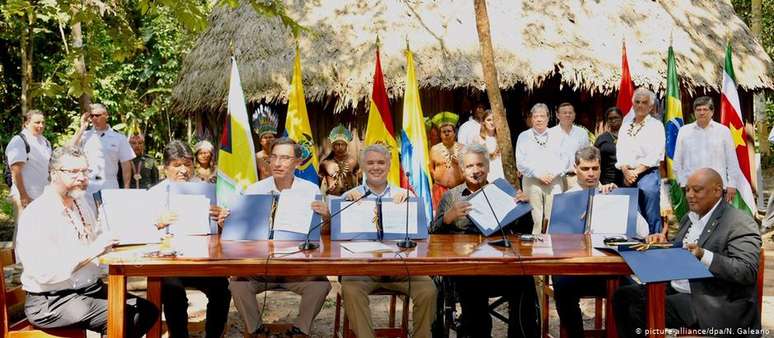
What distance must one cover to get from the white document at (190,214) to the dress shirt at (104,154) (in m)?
3.42

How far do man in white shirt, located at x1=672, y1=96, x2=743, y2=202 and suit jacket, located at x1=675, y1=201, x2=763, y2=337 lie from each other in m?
4.43

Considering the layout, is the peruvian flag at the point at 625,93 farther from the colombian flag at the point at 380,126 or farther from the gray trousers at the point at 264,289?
the gray trousers at the point at 264,289

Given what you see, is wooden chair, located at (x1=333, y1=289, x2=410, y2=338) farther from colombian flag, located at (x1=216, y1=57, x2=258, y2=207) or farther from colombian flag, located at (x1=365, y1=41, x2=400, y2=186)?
colombian flag, located at (x1=365, y1=41, x2=400, y2=186)

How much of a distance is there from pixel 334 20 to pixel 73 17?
17.0 ft

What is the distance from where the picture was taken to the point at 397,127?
36.0 feet

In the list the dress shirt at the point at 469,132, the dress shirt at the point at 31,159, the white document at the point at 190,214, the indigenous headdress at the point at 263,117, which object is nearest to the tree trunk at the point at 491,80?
the dress shirt at the point at 469,132

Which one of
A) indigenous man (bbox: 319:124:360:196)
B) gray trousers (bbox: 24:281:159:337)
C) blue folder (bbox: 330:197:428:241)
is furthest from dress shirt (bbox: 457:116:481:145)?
gray trousers (bbox: 24:281:159:337)

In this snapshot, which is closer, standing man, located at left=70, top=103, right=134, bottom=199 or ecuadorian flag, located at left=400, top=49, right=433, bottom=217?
standing man, located at left=70, top=103, right=134, bottom=199

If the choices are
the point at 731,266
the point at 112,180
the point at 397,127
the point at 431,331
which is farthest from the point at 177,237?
the point at 397,127

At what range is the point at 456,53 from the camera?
10.6 metres

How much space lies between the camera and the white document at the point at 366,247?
409 cm

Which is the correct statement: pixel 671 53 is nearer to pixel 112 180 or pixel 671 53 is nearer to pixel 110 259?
pixel 112 180

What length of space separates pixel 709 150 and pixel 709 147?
0.11 feet

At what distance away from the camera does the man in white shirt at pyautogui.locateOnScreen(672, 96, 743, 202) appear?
8.15 m
